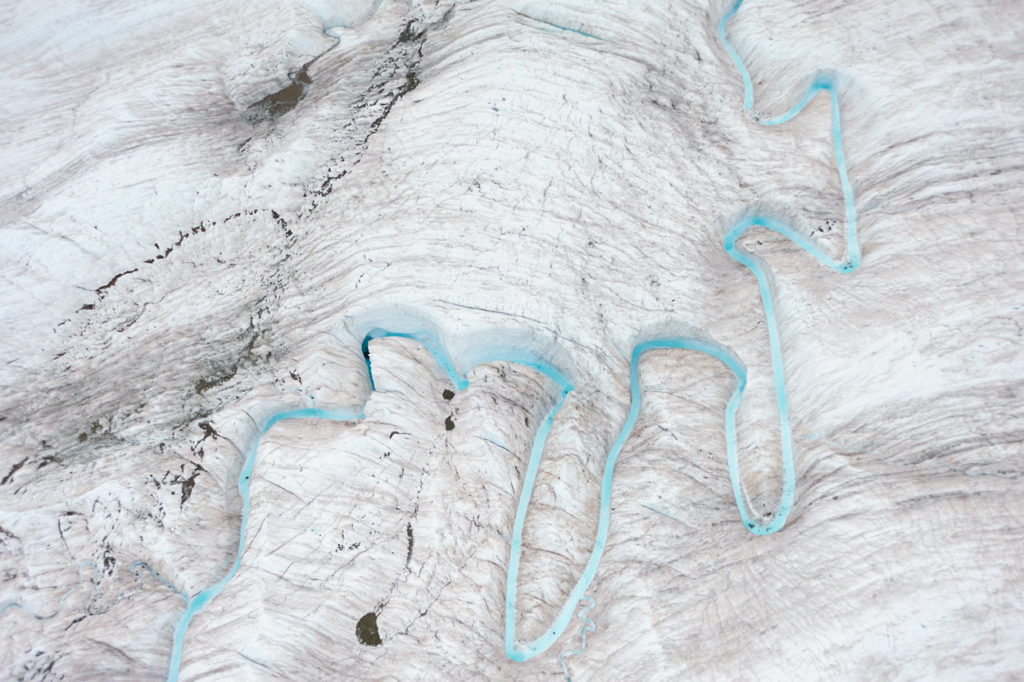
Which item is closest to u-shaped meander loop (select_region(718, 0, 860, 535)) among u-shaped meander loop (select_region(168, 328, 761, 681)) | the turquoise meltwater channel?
the turquoise meltwater channel

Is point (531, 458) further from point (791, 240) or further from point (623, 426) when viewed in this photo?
point (791, 240)

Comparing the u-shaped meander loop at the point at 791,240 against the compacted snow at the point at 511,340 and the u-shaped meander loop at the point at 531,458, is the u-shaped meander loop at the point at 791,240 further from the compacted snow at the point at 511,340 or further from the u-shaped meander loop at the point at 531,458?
the u-shaped meander loop at the point at 531,458

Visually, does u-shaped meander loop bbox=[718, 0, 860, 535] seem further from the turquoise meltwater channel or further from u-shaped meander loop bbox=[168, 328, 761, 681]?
u-shaped meander loop bbox=[168, 328, 761, 681]

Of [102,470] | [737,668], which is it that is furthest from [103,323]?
[737,668]

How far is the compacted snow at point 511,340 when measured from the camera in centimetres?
661

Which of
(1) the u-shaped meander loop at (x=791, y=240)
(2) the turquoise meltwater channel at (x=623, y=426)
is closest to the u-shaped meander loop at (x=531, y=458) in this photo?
(2) the turquoise meltwater channel at (x=623, y=426)

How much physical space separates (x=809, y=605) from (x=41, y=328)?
8848 millimetres

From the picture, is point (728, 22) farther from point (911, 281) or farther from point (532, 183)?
point (911, 281)

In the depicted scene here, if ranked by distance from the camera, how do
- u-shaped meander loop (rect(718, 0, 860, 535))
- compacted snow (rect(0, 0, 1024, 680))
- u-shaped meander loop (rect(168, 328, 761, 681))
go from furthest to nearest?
u-shaped meander loop (rect(718, 0, 860, 535)), u-shaped meander loop (rect(168, 328, 761, 681)), compacted snow (rect(0, 0, 1024, 680))

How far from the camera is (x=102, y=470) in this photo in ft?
24.8

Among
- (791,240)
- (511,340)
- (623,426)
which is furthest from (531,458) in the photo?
(791,240)

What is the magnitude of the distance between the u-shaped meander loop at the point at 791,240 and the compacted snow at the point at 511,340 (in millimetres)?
46

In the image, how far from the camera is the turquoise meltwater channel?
274 inches

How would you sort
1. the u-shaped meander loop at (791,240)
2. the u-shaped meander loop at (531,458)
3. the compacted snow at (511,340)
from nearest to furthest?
the compacted snow at (511,340) < the u-shaped meander loop at (531,458) < the u-shaped meander loop at (791,240)
